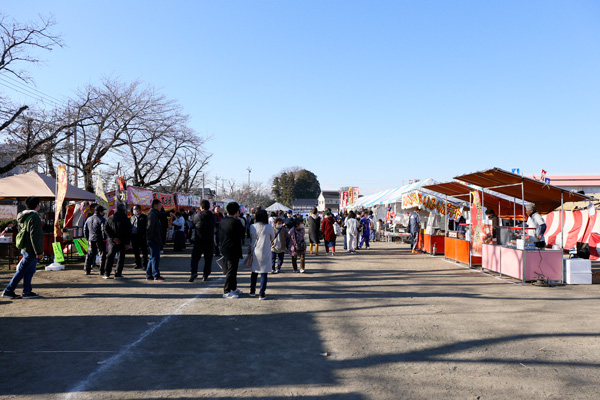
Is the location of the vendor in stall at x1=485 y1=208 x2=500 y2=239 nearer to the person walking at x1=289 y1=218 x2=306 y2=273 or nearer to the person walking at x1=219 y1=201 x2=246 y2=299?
the person walking at x1=289 y1=218 x2=306 y2=273

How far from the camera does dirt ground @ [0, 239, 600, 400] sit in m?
4.08

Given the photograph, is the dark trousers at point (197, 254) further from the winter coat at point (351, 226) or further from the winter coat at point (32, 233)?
the winter coat at point (351, 226)

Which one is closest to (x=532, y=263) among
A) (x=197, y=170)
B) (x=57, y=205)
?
(x=57, y=205)

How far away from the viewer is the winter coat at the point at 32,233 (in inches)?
324

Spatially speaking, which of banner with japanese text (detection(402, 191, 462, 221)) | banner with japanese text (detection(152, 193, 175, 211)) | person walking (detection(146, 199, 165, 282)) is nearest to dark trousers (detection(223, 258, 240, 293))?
person walking (detection(146, 199, 165, 282))

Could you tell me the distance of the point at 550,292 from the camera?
9.38m

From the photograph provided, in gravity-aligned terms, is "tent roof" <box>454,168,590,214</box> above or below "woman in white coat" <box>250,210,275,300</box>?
above

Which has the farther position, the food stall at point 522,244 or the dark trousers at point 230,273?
the food stall at point 522,244

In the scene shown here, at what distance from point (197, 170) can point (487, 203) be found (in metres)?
28.3

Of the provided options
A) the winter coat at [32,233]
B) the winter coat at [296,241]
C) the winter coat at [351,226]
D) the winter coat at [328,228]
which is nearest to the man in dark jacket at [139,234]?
the winter coat at [32,233]

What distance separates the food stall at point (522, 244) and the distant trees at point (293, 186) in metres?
84.3

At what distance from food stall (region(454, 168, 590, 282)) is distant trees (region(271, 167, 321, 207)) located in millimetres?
84344

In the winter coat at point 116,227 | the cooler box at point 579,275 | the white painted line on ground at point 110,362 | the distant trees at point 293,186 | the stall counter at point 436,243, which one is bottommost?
the white painted line on ground at point 110,362

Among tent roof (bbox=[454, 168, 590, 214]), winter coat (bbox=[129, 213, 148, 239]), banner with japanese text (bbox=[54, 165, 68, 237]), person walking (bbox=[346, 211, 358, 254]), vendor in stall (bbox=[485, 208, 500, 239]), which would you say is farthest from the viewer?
person walking (bbox=[346, 211, 358, 254])
